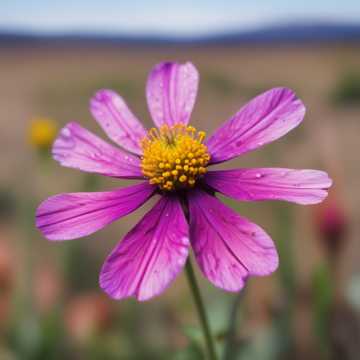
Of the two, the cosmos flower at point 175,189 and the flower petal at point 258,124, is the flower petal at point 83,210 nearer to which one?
the cosmos flower at point 175,189

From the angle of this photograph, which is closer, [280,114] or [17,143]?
[280,114]

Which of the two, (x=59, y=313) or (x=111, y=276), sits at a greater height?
(x=111, y=276)

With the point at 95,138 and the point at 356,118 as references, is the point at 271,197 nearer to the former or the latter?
the point at 95,138

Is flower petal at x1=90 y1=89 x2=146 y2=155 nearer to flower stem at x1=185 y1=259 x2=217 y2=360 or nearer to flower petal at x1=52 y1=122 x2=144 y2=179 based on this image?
flower petal at x1=52 y1=122 x2=144 y2=179

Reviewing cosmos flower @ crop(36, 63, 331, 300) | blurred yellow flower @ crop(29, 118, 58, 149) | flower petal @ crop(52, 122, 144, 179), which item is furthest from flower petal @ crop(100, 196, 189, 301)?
blurred yellow flower @ crop(29, 118, 58, 149)

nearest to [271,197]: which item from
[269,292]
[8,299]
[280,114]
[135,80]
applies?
[280,114]

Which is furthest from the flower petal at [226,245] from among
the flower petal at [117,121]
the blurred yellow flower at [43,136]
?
the blurred yellow flower at [43,136]

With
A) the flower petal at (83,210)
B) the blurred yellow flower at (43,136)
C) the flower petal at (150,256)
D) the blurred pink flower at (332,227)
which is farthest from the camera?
Result: the blurred yellow flower at (43,136)

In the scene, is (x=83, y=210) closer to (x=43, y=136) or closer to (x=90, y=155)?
(x=90, y=155)
